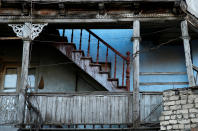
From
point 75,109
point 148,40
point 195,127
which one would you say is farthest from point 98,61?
point 195,127

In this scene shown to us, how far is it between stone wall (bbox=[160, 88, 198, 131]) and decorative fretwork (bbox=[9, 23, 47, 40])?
4991 millimetres

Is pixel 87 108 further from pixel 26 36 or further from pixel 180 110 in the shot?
pixel 26 36

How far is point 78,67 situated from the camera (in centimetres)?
1534

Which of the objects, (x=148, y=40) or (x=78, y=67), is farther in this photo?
(x=148, y=40)

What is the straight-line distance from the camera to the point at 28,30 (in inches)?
549

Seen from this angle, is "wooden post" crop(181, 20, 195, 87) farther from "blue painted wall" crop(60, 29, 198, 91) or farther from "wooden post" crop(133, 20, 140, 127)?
"blue painted wall" crop(60, 29, 198, 91)

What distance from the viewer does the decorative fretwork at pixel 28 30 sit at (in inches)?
546

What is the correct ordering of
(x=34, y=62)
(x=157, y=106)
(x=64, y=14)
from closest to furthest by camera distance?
(x=157, y=106) → (x=64, y=14) → (x=34, y=62)

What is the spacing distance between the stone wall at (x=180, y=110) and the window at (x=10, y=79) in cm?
697

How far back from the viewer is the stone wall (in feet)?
36.8

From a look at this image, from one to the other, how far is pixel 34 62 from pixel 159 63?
200 inches

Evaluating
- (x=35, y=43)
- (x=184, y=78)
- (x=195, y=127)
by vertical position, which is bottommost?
(x=195, y=127)

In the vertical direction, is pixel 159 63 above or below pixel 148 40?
below

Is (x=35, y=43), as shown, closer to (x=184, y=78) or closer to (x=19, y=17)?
(x=19, y=17)
